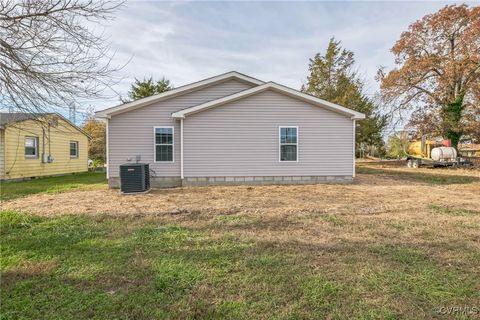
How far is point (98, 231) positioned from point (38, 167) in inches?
509

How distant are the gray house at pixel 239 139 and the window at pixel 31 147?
7226 mm

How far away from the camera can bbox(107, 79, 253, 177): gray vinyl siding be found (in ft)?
33.0

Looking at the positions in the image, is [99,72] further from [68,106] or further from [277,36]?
[277,36]

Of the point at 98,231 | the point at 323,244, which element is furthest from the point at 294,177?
the point at 98,231

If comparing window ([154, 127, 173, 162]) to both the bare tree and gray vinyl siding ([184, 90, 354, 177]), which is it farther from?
the bare tree

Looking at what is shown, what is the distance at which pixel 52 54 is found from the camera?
4.18 meters

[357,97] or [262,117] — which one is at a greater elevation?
[357,97]

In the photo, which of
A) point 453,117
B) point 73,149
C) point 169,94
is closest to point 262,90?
point 169,94

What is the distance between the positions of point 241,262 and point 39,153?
1572 centimetres

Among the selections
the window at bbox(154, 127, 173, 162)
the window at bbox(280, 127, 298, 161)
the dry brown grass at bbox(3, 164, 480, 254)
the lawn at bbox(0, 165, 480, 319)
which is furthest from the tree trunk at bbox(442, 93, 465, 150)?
the window at bbox(154, 127, 173, 162)

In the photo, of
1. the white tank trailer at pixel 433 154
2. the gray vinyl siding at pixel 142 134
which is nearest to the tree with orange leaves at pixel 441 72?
the white tank trailer at pixel 433 154

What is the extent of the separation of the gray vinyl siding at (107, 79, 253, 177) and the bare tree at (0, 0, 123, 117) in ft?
18.5

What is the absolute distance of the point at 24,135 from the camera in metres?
13.8

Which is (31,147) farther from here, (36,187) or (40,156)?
(36,187)
